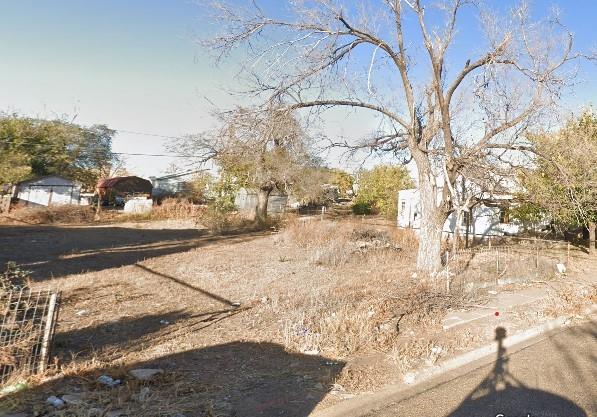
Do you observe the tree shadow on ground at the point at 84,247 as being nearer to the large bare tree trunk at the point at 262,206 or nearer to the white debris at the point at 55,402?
the large bare tree trunk at the point at 262,206

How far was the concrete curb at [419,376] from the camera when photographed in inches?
147

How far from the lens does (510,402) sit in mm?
3971

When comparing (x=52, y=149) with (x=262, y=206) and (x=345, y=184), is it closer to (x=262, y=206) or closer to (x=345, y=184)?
(x=262, y=206)

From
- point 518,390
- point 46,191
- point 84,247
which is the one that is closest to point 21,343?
point 518,390

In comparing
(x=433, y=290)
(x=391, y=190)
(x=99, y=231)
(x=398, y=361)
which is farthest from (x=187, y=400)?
(x=391, y=190)

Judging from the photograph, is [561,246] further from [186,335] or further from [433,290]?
[186,335]

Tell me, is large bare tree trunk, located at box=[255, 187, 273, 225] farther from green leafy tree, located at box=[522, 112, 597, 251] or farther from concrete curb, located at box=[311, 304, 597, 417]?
concrete curb, located at box=[311, 304, 597, 417]

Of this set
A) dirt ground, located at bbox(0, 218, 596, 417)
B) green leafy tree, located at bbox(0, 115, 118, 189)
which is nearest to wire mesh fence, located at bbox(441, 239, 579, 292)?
dirt ground, located at bbox(0, 218, 596, 417)

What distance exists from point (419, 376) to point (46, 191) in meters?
35.1

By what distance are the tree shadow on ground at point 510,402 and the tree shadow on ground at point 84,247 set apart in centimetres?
939

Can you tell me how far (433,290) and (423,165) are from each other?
379 centimetres

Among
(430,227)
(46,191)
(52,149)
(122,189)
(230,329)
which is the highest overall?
(52,149)

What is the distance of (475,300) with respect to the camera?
7859 mm

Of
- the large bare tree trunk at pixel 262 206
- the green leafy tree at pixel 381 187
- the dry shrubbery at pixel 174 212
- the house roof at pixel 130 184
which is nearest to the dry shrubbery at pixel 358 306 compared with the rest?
the large bare tree trunk at pixel 262 206
